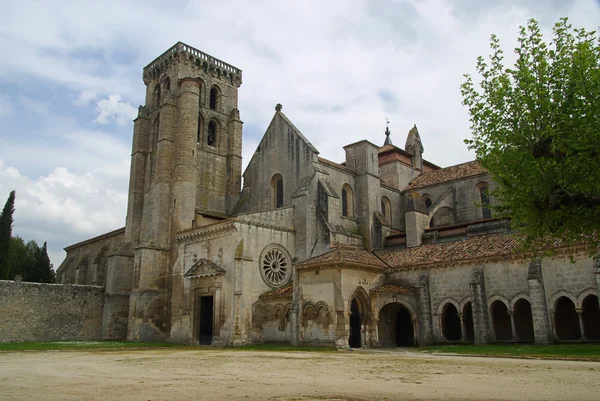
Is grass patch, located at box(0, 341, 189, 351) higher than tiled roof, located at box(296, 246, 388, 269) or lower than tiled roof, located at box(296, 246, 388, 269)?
lower

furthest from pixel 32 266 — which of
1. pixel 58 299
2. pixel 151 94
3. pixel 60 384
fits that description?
pixel 60 384

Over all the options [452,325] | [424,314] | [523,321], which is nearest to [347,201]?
[424,314]

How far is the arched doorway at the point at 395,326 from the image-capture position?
30052 mm

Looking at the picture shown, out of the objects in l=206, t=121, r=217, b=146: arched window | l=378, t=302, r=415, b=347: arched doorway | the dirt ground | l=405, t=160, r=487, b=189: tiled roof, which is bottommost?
the dirt ground

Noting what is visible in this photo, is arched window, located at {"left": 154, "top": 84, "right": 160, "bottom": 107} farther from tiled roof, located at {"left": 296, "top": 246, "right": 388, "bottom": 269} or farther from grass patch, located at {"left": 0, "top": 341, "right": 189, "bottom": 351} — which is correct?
tiled roof, located at {"left": 296, "top": 246, "right": 388, "bottom": 269}

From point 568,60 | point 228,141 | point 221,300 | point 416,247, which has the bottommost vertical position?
point 221,300

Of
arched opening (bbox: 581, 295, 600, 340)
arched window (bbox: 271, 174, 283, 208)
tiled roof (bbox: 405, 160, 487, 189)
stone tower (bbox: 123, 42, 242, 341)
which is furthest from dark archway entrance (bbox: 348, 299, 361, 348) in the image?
tiled roof (bbox: 405, 160, 487, 189)

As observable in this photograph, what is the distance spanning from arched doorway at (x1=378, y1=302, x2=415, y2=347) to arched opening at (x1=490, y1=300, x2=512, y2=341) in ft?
15.6

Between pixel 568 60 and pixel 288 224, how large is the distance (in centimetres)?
2147

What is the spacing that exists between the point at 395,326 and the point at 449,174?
15.6m

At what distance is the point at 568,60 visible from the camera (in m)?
15.6

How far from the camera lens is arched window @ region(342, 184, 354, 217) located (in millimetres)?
37656

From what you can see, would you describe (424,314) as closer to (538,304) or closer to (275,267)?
(538,304)

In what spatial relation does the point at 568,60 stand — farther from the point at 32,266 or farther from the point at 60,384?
the point at 32,266
